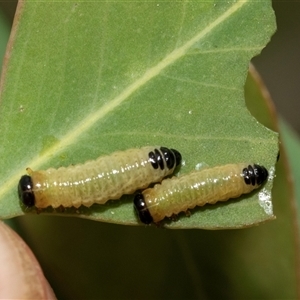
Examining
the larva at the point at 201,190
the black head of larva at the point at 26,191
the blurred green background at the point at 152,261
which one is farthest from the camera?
the blurred green background at the point at 152,261

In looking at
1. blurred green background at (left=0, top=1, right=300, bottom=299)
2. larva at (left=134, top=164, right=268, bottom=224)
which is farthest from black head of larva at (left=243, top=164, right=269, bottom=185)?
blurred green background at (left=0, top=1, right=300, bottom=299)

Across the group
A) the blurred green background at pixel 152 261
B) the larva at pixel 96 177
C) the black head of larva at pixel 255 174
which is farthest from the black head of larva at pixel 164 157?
the blurred green background at pixel 152 261

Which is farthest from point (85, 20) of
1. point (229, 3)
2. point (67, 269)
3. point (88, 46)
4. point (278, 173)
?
point (67, 269)

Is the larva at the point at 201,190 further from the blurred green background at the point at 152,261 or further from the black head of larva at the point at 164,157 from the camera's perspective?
the blurred green background at the point at 152,261

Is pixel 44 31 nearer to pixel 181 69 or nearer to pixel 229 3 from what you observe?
pixel 181 69

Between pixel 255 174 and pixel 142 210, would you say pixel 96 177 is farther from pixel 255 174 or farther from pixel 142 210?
pixel 255 174

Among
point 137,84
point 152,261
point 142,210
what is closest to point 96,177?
→ point 142,210
